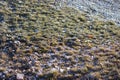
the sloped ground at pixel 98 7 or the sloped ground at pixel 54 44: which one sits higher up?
the sloped ground at pixel 98 7

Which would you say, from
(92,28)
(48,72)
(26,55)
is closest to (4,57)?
(26,55)

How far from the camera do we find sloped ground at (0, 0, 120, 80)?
469 inches

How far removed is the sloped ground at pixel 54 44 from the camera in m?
11.9

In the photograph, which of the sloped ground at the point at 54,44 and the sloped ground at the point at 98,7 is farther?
the sloped ground at the point at 98,7

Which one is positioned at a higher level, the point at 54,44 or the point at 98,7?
the point at 98,7

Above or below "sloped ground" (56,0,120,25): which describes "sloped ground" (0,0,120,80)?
below

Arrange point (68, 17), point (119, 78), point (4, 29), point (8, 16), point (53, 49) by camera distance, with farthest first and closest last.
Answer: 1. point (68, 17)
2. point (8, 16)
3. point (4, 29)
4. point (53, 49)
5. point (119, 78)

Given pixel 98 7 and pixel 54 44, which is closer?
pixel 54 44

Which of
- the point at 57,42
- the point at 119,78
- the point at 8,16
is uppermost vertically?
the point at 8,16

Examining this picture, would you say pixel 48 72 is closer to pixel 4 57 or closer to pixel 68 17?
pixel 4 57

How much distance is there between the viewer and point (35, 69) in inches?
468

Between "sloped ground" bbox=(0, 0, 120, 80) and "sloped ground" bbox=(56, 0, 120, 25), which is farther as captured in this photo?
"sloped ground" bbox=(56, 0, 120, 25)

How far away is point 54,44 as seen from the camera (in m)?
14.2

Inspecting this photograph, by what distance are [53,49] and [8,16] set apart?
15.3 feet
